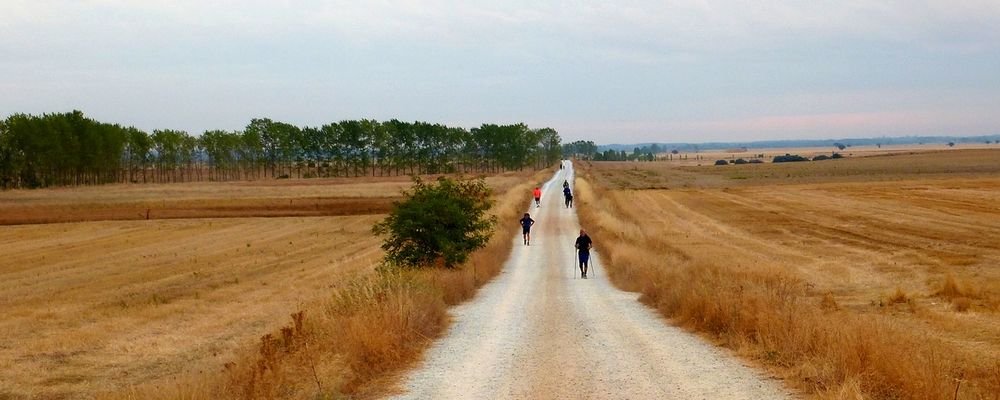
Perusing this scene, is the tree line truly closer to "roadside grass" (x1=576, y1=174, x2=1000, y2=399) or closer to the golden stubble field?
the golden stubble field

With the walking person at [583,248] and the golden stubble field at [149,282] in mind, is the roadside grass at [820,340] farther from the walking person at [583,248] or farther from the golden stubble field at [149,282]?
the golden stubble field at [149,282]

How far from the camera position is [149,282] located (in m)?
32.1

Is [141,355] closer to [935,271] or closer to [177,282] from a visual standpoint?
[177,282]

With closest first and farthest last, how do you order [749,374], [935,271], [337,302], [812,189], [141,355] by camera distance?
[749,374] → [337,302] → [141,355] → [935,271] → [812,189]

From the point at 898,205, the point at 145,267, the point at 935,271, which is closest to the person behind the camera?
the point at 935,271

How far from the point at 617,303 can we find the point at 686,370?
31.4 ft

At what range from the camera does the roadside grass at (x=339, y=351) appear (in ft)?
33.7

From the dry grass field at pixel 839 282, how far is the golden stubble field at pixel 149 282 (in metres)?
9.07

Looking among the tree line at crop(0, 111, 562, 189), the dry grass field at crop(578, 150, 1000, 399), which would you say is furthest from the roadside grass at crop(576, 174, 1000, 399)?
the tree line at crop(0, 111, 562, 189)

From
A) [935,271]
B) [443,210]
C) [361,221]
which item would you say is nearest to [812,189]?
[361,221]

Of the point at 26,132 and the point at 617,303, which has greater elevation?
the point at 26,132

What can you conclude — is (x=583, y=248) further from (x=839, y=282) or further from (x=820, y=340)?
(x=820, y=340)

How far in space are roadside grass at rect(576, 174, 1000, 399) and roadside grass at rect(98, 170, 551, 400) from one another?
5307mm

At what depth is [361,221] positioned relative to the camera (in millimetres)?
62094
